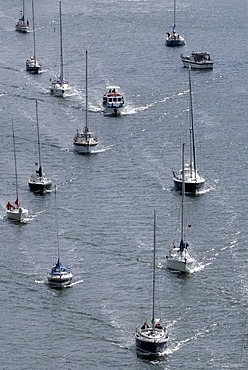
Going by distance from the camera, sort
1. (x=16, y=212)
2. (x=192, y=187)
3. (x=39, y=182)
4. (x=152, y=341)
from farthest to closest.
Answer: (x=39, y=182) < (x=192, y=187) < (x=16, y=212) < (x=152, y=341)

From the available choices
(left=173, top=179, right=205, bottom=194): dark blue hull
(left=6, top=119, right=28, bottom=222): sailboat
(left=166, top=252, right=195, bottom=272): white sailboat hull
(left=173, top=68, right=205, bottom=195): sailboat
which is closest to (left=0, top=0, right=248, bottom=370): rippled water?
(left=166, top=252, right=195, bottom=272): white sailboat hull

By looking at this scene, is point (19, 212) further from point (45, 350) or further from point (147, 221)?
point (45, 350)

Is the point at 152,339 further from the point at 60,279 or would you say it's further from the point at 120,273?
the point at 120,273

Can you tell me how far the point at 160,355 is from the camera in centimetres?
14612

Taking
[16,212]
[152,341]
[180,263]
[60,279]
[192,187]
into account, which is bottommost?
[152,341]

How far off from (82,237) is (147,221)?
27.8 feet

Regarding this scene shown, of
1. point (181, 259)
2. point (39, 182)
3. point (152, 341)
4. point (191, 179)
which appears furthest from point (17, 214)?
point (152, 341)

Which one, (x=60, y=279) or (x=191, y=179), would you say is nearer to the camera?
(x=60, y=279)

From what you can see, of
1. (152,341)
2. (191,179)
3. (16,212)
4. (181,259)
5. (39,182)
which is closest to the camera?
(152,341)

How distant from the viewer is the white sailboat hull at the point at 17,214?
180750 millimetres

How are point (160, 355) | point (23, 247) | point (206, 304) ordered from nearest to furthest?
1. point (160, 355)
2. point (206, 304)
3. point (23, 247)

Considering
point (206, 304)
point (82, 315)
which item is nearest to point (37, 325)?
point (82, 315)

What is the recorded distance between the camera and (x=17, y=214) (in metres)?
181

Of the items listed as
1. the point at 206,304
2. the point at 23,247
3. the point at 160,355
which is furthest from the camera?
the point at 23,247
